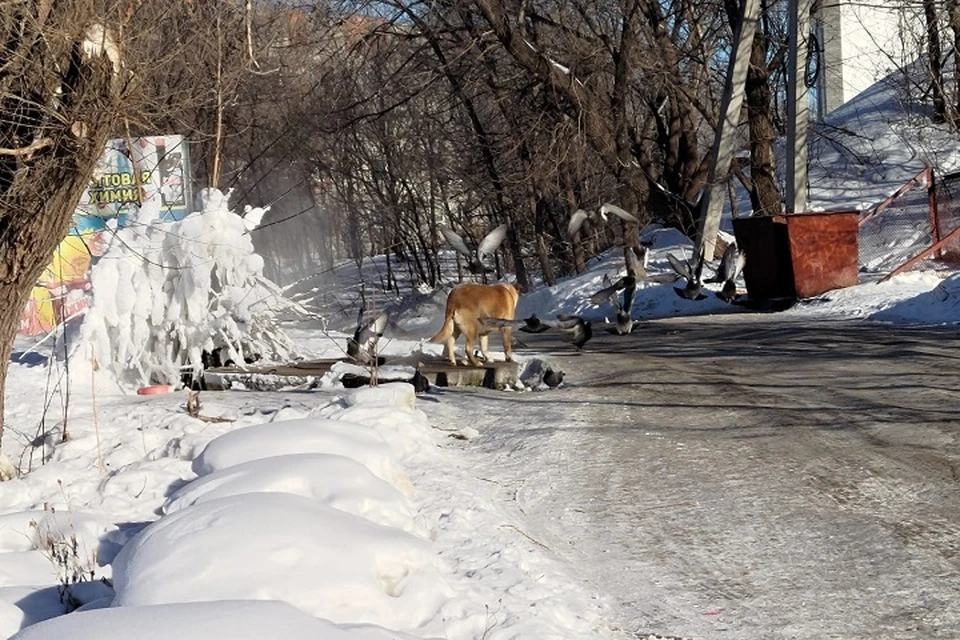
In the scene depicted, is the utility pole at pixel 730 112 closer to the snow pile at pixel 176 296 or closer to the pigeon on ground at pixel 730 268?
the pigeon on ground at pixel 730 268

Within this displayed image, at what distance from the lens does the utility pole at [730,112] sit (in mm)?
26516

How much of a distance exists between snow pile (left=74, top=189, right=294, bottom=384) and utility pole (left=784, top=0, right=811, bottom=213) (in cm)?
1200

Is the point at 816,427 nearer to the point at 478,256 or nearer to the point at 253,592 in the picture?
the point at 253,592

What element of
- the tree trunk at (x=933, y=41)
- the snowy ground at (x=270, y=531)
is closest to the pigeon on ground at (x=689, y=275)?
the tree trunk at (x=933, y=41)

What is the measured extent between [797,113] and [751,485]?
18037mm

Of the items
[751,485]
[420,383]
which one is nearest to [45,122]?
[420,383]

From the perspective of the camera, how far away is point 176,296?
14.8 metres

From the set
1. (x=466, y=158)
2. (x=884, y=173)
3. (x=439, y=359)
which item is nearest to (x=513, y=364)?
(x=439, y=359)

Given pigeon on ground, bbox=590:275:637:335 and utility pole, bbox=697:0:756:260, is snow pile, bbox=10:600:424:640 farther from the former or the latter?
utility pole, bbox=697:0:756:260

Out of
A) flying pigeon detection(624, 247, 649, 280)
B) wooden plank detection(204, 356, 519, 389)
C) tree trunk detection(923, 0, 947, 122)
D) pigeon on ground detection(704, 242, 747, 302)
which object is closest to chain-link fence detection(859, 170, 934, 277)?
pigeon on ground detection(704, 242, 747, 302)

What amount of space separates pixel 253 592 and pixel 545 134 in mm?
26238

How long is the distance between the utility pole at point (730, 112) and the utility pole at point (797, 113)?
1.23m

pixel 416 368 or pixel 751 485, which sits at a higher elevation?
pixel 416 368

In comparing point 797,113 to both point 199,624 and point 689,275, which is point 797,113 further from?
point 199,624
